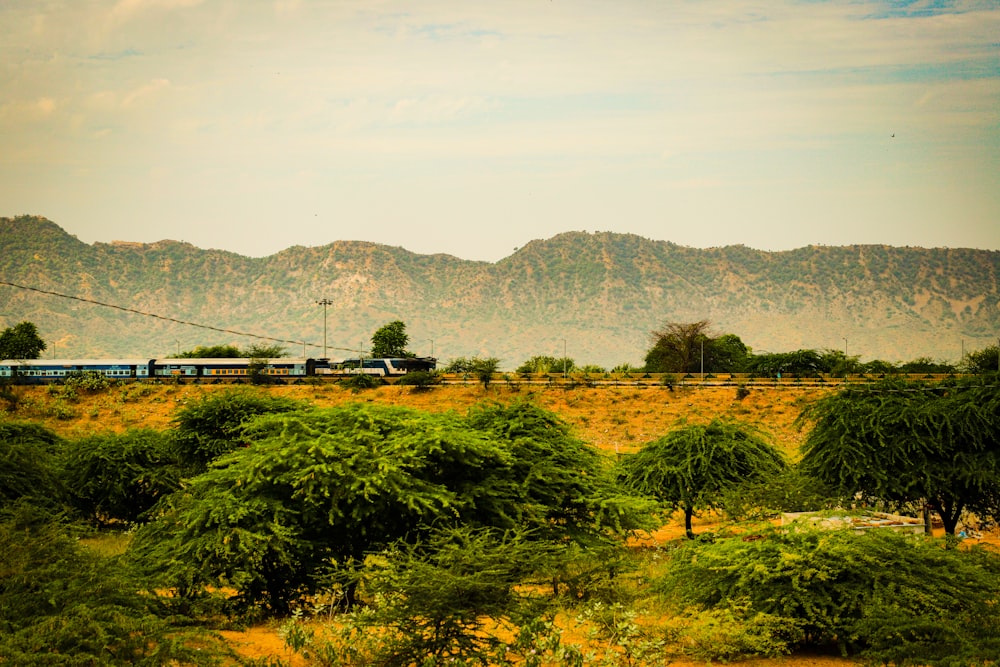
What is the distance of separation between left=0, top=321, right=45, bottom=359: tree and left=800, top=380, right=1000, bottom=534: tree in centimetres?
10111

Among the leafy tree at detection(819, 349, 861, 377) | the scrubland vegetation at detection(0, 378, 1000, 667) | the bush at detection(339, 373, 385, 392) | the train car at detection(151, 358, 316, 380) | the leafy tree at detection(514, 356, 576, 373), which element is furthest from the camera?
the leafy tree at detection(514, 356, 576, 373)

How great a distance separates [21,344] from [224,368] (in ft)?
142

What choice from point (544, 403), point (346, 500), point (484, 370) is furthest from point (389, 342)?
point (346, 500)

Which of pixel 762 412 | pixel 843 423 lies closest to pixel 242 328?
pixel 762 412

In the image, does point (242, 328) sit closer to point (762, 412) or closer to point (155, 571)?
point (762, 412)

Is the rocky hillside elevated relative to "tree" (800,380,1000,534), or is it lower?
elevated

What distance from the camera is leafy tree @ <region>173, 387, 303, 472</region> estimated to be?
32250 mm

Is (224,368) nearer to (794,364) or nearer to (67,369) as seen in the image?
(67,369)

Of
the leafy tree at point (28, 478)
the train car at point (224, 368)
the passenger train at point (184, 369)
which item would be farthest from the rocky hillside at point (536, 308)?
the leafy tree at point (28, 478)

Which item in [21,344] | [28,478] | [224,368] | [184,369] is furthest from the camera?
[21,344]

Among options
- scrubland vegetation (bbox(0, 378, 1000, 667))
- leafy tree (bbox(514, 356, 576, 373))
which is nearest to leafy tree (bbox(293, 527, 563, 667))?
scrubland vegetation (bbox(0, 378, 1000, 667))

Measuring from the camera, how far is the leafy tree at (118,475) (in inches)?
1220

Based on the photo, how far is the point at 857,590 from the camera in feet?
51.6

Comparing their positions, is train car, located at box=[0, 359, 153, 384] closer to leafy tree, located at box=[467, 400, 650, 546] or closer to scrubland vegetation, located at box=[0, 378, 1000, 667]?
scrubland vegetation, located at box=[0, 378, 1000, 667]
